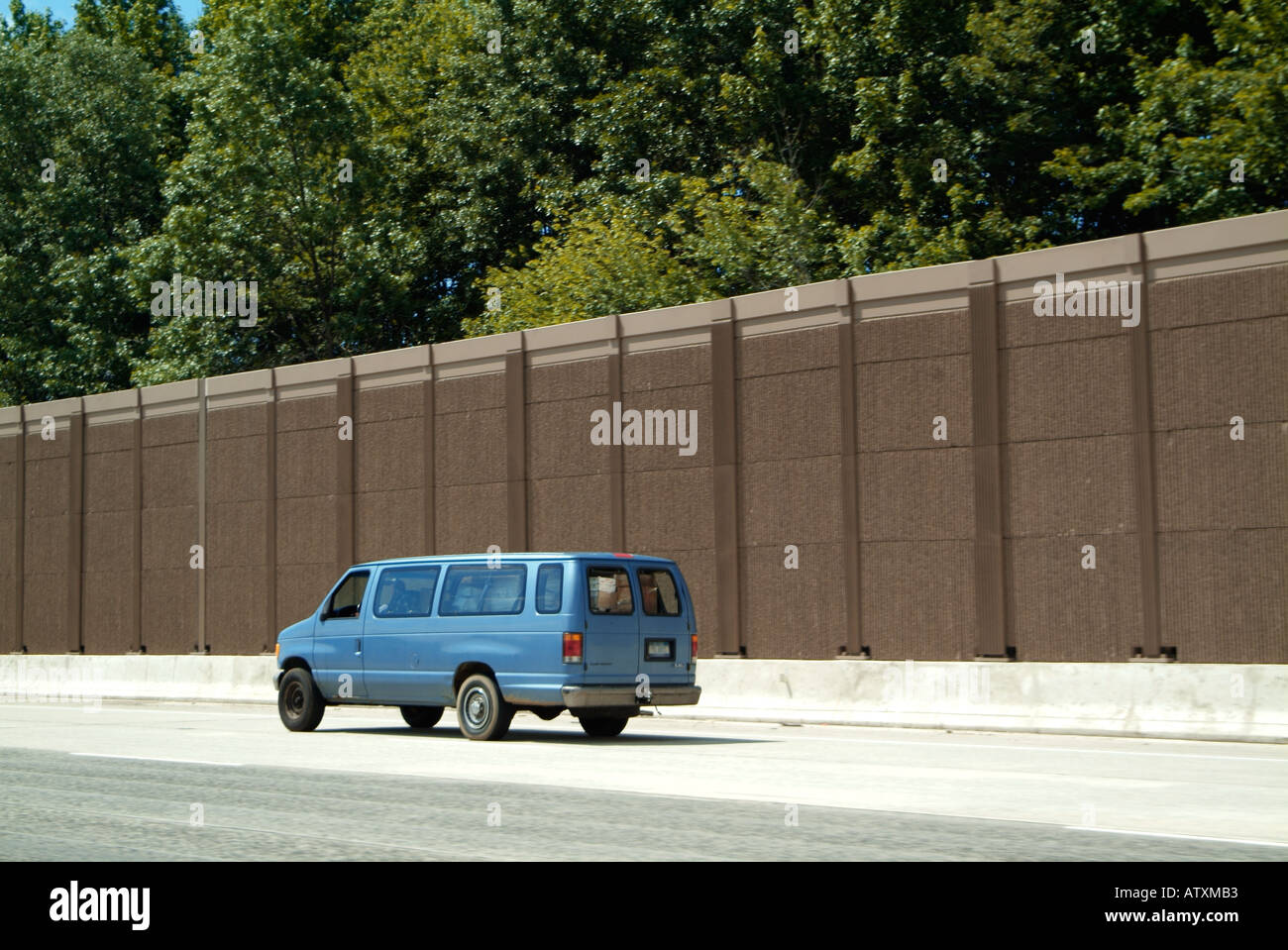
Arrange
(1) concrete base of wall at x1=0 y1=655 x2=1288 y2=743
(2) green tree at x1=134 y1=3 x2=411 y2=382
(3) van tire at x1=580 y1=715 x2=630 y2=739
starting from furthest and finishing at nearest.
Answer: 1. (2) green tree at x1=134 y1=3 x2=411 y2=382
2. (3) van tire at x1=580 y1=715 x2=630 y2=739
3. (1) concrete base of wall at x1=0 y1=655 x2=1288 y2=743

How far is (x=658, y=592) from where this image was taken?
18.2 m

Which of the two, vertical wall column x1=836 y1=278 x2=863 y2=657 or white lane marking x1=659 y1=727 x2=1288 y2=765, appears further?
vertical wall column x1=836 y1=278 x2=863 y2=657

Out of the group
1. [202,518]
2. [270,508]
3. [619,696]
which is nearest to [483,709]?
[619,696]

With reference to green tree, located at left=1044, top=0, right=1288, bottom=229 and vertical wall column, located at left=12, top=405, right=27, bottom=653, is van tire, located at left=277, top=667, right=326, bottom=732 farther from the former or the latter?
green tree, located at left=1044, top=0, right=1288, bottom=229

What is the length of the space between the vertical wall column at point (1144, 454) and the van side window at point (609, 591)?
6.73 meters

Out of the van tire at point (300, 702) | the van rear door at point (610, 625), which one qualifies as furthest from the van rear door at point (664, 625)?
the van tire at point (300, 702)

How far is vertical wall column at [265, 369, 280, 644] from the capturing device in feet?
103

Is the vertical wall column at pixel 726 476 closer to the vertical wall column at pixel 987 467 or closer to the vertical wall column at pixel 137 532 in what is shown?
the vertical wall column at pixel 987 467

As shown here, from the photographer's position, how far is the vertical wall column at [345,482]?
30.2 metres

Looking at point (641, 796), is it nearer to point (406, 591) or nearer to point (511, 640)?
point (511, 640)

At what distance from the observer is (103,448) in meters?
35.2

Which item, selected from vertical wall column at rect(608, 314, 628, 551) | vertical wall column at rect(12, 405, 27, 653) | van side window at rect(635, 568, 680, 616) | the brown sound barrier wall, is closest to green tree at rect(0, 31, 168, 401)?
vertical wall column at rect(12, 405, 27, 653)

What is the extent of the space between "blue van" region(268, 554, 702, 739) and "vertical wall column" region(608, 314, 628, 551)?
7177 mm

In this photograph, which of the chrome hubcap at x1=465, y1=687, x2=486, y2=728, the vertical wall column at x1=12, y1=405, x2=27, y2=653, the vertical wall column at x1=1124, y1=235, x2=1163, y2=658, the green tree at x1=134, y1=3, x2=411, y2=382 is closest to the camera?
the chrome hubcap at x1=465, y1=687, x2=486, y2=728
